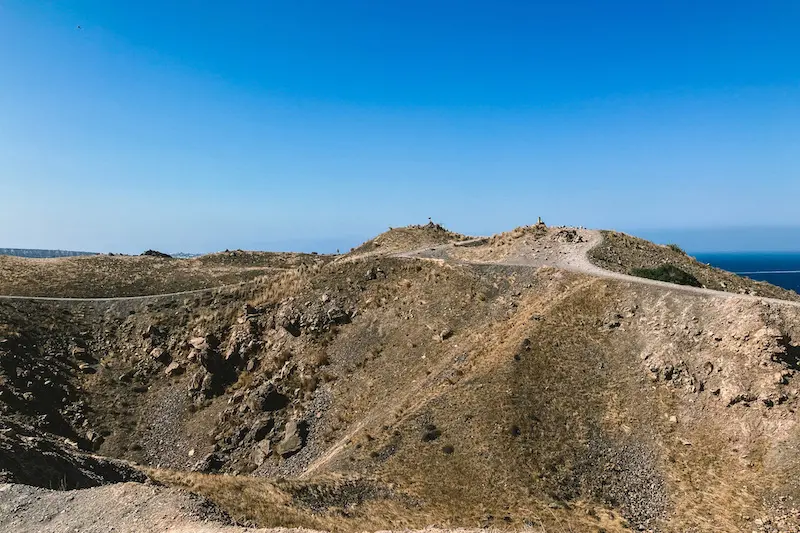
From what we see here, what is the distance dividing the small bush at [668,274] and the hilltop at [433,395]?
7.33ft

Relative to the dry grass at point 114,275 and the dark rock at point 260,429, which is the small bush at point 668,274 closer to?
the dark rock at point 260,429

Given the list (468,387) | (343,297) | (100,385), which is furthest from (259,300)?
(468,387)

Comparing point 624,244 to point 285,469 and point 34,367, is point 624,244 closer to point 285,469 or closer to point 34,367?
point 285,469

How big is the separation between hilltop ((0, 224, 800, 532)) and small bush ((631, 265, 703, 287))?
2233mm

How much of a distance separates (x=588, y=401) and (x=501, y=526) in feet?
39.8

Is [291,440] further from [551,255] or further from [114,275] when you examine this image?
[114,275]

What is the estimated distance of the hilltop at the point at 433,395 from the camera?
2295 centimetres

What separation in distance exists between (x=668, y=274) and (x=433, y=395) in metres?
27.5

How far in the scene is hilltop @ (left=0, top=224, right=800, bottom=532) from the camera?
2295 cm

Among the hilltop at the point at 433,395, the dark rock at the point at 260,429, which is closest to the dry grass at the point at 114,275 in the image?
the hilltop at the point at 433,395

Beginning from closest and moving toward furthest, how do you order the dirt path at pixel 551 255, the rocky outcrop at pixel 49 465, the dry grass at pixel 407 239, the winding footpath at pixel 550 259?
the rocky outcrop at pixel 49 465
the winding footpath at pixel 550 259
the dirt path at pixel 551 255
the dry grass at pixel 407 239

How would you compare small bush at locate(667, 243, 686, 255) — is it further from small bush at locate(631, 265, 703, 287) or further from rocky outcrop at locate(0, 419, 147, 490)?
rocky outcrop at locate(0, 419, 147, 490)

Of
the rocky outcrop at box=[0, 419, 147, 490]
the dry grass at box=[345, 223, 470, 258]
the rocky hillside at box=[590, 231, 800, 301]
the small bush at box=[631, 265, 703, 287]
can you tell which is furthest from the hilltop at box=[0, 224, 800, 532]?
the dry grass at box=[345, 223, 470, 258]

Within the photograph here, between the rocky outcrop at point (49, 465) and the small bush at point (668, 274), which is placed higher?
the small bush at point (668, 274)
